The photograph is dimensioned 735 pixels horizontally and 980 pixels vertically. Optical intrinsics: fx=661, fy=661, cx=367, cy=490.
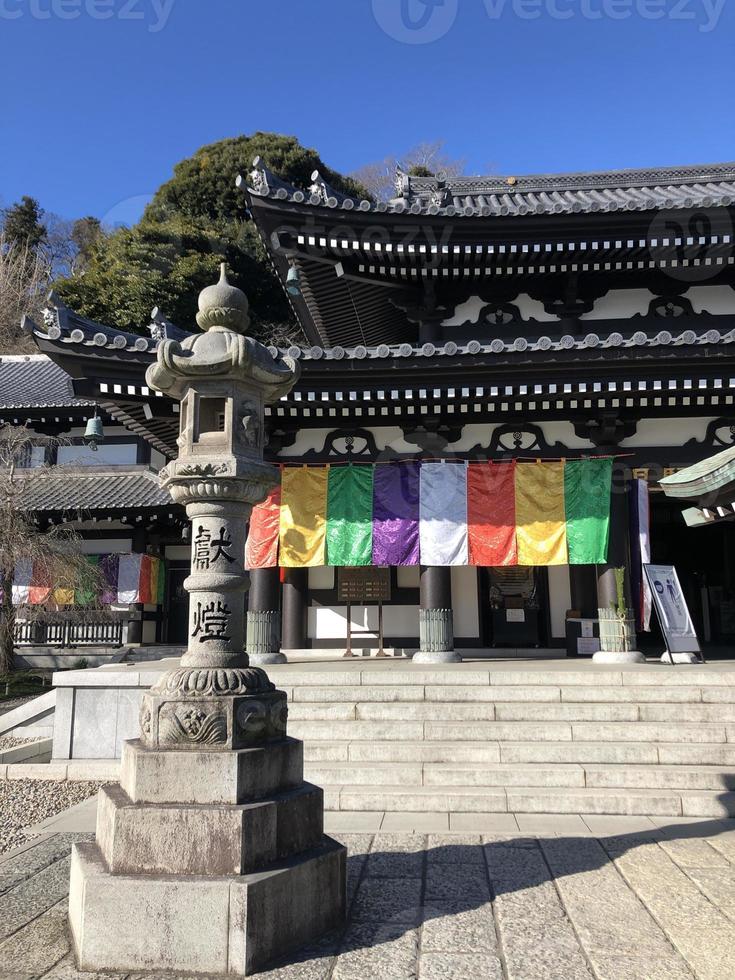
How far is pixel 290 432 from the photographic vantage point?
11477 millimetres

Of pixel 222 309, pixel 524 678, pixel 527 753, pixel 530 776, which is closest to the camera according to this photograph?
pixel 222 309

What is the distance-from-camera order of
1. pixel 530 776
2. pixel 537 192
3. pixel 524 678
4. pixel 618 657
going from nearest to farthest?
pixel 530 776, pixel 524 678, pixel 618 657, pixel 537 192

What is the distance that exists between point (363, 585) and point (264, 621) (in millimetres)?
2552

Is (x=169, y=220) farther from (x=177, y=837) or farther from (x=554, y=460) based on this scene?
(x=177, y=837)

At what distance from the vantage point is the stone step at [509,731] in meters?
7.33

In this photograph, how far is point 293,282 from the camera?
523 inches

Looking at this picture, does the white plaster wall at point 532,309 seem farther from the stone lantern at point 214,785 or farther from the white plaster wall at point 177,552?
A: the white plaster wall at point 177,552

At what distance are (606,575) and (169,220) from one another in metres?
31.7

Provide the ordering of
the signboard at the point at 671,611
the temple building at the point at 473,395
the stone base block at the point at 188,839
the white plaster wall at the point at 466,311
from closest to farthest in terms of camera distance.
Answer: the stone base block at the point at 188,839 → the temple building at the point at 473,395 → the signboard at the point at 671,611 → the white plaster wall at the point at 466,311

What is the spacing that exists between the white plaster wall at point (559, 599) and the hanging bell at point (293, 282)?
25.1 feet

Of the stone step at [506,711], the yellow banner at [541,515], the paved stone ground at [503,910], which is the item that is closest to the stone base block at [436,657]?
the yellow banner at [541,515]

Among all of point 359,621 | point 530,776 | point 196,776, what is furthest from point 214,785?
point 359,621

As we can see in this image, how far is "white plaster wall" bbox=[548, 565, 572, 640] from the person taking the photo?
12852 mm

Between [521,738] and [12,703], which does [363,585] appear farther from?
[12,703]
